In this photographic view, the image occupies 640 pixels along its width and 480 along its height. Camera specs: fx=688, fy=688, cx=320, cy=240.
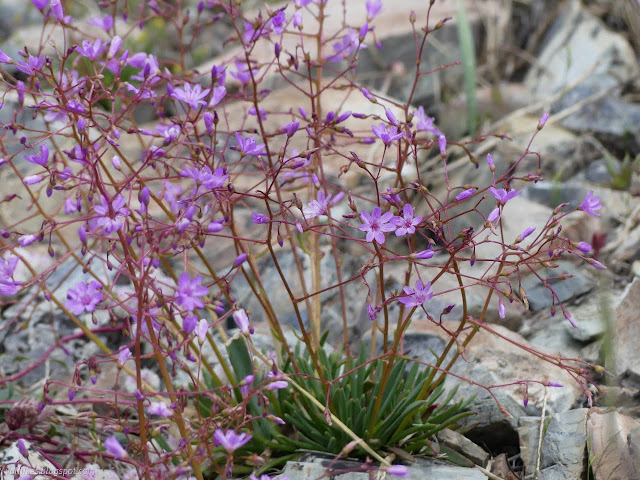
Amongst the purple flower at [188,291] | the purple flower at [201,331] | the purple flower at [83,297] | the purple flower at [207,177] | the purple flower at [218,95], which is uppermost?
the purple flower at [218,95]

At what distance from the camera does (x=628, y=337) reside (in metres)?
2.68

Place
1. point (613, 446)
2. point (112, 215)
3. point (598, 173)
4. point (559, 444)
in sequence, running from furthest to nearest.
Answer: point (598, 173) → point (559, 444) → point (613, 446) → point (112, 215)

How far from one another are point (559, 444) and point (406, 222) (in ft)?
3.36

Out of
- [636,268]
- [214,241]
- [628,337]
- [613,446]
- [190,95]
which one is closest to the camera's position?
[190,95]

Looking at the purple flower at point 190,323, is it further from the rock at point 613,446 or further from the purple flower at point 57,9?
the rock at point 613,446

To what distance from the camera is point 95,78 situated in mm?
1864

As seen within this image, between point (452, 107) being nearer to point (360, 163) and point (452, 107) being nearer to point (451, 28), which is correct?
point (451, 28)

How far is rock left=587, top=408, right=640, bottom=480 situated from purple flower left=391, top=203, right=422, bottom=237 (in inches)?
37.6

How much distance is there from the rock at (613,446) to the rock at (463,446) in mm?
351

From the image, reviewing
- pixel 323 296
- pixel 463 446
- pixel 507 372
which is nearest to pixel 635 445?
pixel 463 446

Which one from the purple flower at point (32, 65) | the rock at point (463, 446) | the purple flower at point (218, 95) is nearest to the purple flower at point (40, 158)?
the purple flower at point (32, 65)

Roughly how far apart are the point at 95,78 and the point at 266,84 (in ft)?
10.3

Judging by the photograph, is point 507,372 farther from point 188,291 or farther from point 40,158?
point 40,158

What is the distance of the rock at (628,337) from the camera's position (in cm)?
258
